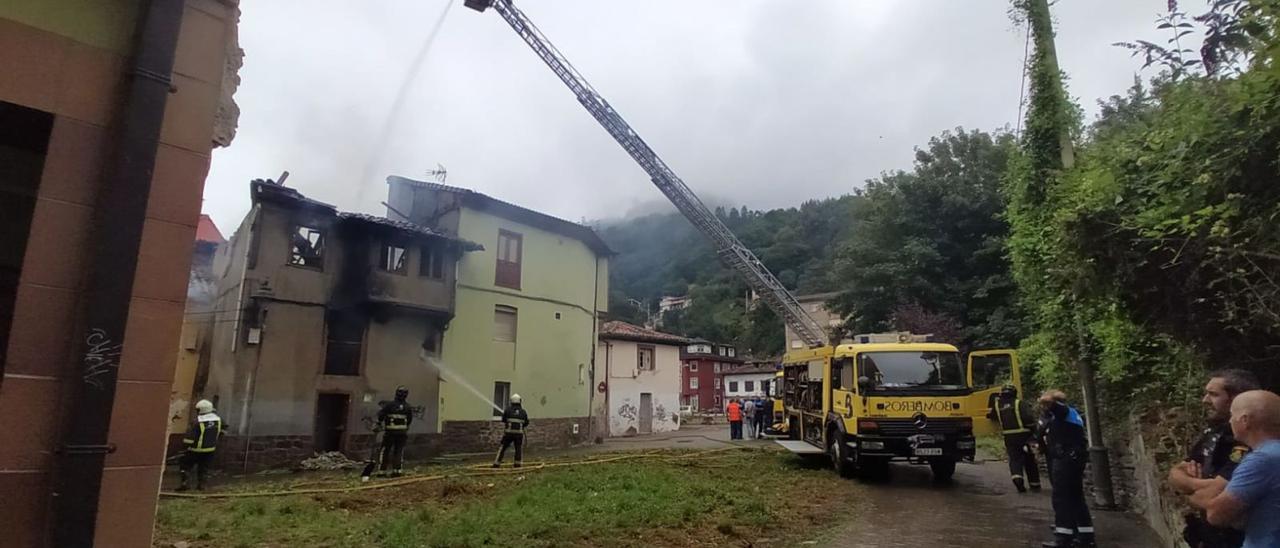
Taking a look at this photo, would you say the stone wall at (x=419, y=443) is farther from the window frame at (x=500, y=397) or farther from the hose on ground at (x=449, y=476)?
the hose on ground at (x=449, y=476)

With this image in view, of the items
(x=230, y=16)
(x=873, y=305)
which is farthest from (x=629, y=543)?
(x=873, y=305)

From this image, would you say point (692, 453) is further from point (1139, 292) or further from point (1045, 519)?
point (1139, 292)

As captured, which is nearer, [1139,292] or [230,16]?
[230,16]

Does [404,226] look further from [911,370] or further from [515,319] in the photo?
[911,370]

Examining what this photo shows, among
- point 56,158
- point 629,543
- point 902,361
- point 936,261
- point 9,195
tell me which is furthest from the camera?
point 936,261

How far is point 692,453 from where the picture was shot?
18.2 metres

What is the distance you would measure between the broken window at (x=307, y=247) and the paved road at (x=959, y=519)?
15.3m

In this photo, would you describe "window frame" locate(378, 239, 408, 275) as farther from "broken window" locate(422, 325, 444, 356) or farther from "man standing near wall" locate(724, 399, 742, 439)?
"man standing near wall" locate(724, 399, 742, 439)

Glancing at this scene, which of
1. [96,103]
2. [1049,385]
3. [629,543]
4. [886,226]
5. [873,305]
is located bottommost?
[629,543]

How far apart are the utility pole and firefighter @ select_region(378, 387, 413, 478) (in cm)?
1186

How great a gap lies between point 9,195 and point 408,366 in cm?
1834

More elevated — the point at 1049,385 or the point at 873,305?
the point at 873,305

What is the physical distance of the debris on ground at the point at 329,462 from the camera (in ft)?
58.7

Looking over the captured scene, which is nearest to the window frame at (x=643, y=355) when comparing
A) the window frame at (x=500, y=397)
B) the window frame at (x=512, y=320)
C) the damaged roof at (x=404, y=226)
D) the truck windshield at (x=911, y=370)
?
the window frame at (x=512, y=320)
